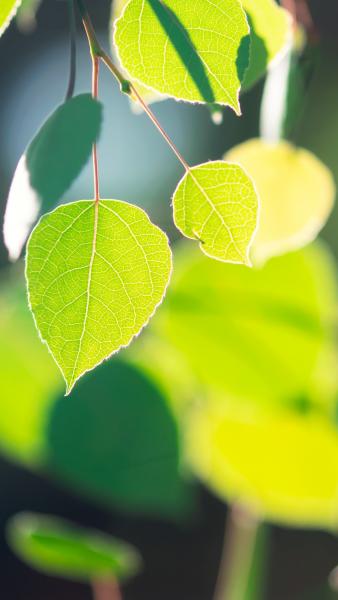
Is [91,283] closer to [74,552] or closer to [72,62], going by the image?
[72,62]

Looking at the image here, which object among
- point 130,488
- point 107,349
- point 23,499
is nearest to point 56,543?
point 130,488

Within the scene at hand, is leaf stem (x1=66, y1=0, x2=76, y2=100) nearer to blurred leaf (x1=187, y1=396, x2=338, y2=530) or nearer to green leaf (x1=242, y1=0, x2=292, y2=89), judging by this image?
green leaf (x1=242, y1=0, x2=292, y2=89)

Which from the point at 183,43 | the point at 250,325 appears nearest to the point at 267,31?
the point at 183,43

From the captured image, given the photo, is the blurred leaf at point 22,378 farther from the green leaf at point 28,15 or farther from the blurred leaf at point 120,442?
the green leaf at point 28,15

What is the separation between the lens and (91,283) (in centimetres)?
26

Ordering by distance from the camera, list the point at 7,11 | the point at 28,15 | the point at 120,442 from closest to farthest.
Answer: the point at 7,11 < the point at 28,15 < the point at 120,442

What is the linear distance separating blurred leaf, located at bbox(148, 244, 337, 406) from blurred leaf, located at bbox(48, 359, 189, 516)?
30 millimetres

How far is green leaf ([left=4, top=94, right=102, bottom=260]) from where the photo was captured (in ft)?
0.87

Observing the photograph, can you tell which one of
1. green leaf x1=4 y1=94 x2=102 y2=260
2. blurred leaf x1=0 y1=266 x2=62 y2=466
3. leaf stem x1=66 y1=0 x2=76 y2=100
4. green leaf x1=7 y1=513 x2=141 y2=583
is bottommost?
green leaf x1=7 y1=513 x2=141 y2=583

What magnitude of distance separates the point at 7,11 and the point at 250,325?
38cm

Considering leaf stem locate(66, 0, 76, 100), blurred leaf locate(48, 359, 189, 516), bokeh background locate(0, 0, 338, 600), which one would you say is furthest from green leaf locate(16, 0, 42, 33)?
bokeh background locate(0, 0, 338, 600)

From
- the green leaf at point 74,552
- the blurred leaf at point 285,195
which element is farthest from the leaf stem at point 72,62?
the green leaf at point 74,552

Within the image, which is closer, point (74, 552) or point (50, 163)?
point (50, 163)

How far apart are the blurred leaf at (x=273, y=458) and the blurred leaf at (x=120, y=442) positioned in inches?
1.0
